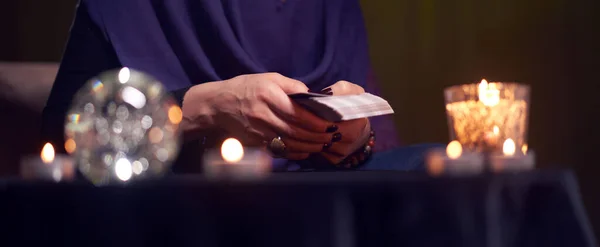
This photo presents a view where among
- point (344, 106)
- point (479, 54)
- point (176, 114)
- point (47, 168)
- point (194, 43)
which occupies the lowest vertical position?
point (47, 168)

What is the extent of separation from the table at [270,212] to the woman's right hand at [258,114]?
1.51ft

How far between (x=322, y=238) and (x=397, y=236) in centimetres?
6

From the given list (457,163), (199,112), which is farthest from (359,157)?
(457,163)

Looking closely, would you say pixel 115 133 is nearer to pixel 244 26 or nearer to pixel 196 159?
pixel 196 159

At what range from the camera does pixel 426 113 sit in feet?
6.91

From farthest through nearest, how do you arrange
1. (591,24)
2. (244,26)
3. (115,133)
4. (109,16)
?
(591,24) → (244,26) → (109,16) → (115,133)

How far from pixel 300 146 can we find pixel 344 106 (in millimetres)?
214

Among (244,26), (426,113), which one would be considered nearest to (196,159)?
(244,26)

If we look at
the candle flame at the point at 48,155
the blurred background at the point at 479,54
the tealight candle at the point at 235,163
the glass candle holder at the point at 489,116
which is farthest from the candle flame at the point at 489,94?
the blurred background at the point at 479,54

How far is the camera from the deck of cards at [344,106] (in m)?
0.80

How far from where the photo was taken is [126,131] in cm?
88

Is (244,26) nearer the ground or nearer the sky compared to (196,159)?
nearer the sky

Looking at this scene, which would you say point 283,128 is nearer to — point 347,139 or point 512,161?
point 347,139

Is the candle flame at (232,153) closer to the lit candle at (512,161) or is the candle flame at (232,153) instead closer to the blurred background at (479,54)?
the lit candle at (512,161)
